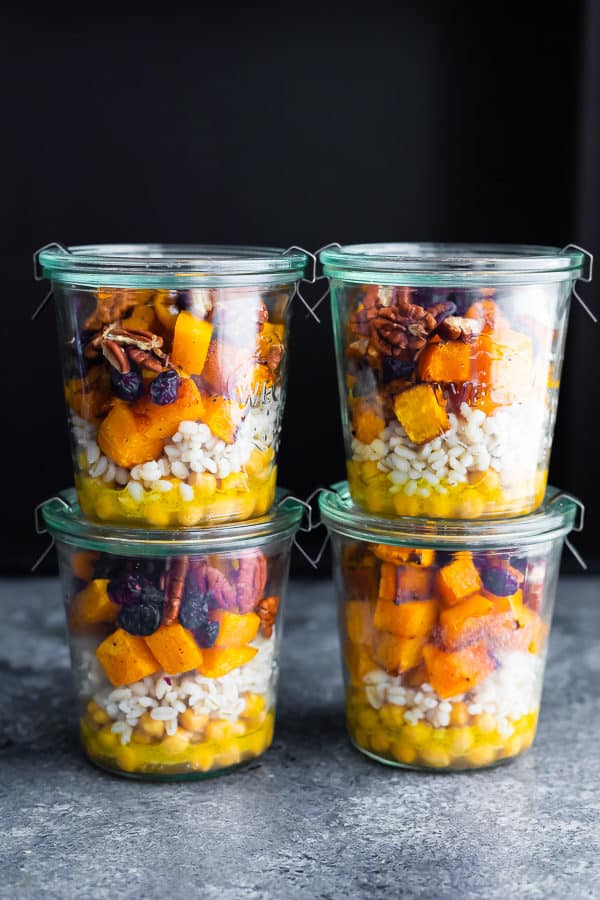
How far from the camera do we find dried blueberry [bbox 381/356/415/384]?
1.17 m

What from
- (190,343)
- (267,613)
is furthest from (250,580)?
(190,343)

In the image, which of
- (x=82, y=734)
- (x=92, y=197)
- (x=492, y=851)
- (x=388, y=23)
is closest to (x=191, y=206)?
(x=92, y=197)

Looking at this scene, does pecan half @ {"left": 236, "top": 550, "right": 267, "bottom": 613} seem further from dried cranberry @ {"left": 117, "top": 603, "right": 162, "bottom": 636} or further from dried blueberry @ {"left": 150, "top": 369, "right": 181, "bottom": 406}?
dried blueberry @ {"left": 150, "top": 369, "right": 181, "bottom": 406}

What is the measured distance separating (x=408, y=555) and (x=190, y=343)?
31 centimetres

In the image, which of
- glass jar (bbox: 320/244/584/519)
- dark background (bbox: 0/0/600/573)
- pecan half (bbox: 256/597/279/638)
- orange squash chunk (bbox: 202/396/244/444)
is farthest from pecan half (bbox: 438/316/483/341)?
dark background (bbox: 0/0/600/573)

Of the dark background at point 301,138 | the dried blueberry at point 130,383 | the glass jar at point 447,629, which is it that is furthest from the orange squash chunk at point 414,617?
the dark background at point 301,138

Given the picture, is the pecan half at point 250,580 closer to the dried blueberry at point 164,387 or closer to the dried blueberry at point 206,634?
the dried blueberry at point 206,634

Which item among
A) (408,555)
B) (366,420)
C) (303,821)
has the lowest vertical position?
(303,821)

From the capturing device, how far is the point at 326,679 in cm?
157

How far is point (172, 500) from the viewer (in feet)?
3.86

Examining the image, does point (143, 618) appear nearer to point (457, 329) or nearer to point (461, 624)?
point (461, 624)

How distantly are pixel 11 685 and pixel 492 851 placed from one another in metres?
0.69

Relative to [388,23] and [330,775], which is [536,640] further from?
[388,23]

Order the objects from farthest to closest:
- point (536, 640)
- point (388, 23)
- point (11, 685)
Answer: point (388, 23), point (11, 685), point (536, 640)
